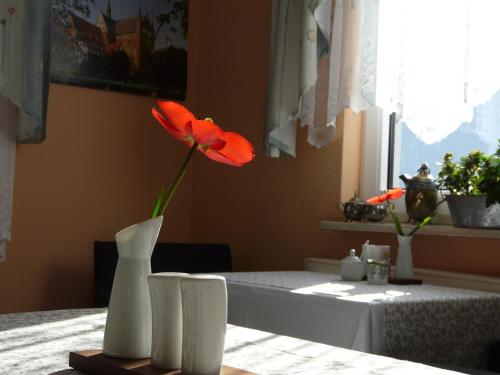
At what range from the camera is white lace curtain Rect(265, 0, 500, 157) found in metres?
2.82

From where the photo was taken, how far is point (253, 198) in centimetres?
386

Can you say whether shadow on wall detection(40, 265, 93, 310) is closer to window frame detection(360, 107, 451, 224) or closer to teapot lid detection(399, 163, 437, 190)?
window frame detection(360, 107, 451, 224)

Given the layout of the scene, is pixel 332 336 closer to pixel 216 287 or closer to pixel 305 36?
pixel 216 287

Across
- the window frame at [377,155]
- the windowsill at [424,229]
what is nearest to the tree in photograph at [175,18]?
the window frame at [377,155]

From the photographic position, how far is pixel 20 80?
335 centimetres

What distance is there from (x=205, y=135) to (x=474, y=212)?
1821 millimetres

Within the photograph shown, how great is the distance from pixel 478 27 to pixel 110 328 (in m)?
2.06

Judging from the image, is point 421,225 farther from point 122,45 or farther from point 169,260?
point 122,45

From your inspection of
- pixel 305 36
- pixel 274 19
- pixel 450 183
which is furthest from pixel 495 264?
pixel 274 19

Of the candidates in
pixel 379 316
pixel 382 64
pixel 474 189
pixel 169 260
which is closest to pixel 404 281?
pixel 474 189

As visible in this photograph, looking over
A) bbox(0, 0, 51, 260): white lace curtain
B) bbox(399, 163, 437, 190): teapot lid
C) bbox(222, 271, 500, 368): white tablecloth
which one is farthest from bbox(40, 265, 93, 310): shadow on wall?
bbox(399, 163, 437, 190): teapot lid

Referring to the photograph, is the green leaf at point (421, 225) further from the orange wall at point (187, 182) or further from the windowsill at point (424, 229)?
the orange wall at point (187, 182)

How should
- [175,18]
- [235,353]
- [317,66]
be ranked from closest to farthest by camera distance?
[235,353] → [317,66] → [175,18]

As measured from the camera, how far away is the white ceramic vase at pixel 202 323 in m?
1.06
